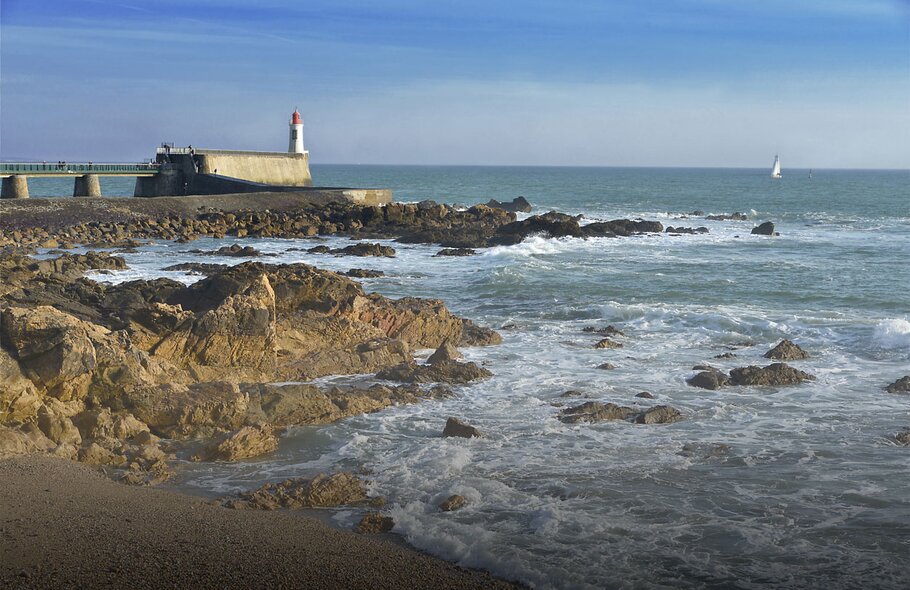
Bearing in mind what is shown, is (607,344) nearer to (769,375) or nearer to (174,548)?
(769,375)

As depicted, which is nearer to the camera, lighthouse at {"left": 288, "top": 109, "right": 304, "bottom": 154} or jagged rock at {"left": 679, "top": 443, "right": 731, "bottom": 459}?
jagged rock at {"left": 679, "top": 443, "right": 731, "bottom": 459}

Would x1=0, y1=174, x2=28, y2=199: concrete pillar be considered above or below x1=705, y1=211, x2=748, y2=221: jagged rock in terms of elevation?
above

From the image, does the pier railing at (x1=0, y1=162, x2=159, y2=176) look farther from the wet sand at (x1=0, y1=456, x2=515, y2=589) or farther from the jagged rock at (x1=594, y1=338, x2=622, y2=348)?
the wet sand at (x1=0, y1=456, x2=515, y2=589)

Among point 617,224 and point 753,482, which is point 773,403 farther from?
point 617,224

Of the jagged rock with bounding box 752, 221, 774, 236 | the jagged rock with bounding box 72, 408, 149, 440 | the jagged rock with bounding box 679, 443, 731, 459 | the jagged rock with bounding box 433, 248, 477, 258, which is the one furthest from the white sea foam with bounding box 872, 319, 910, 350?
the jagged rock with bounding box 752, 221, 774, 236

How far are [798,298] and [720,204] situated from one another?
46.7 meters

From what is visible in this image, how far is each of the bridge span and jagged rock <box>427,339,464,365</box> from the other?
1104 inches

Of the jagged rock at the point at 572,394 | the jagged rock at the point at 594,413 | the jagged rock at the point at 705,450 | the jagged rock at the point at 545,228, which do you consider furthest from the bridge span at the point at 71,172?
the jagged rock at the point at 705,450

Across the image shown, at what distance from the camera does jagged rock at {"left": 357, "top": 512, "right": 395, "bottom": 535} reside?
7.15m

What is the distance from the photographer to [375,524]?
23.6 feet

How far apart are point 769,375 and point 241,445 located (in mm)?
6789

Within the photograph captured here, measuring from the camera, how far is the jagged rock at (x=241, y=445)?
8.69 metres

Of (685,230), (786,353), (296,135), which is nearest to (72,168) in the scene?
(296,135)

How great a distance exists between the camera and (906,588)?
6.33 m
